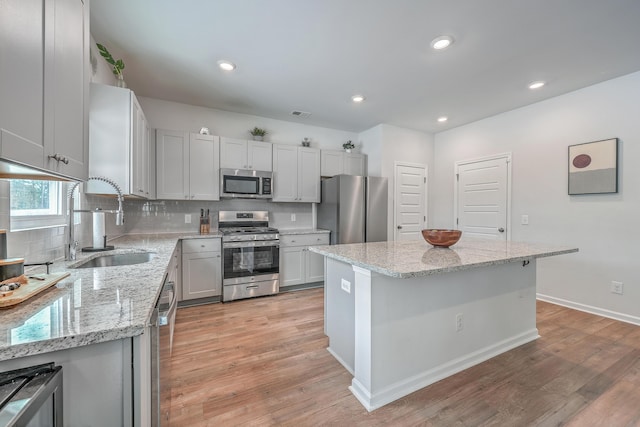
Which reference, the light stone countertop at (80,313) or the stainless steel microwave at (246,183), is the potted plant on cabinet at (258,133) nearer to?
the stainless steel microwave at (246,183)

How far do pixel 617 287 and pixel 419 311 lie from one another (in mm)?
2829

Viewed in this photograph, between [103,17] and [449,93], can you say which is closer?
[103,17]

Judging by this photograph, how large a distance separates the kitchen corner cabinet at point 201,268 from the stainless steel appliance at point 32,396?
105 inches

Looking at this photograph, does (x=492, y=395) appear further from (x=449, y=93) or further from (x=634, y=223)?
(x=449, y=93)

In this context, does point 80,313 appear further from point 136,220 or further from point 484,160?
point 484,160

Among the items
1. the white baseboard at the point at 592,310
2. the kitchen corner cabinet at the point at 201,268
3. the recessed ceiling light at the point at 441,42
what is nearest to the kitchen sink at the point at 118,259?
the kitchen corner cabinet at the point at 201,268

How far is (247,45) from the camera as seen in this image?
2.35m

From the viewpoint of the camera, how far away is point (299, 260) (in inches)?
152

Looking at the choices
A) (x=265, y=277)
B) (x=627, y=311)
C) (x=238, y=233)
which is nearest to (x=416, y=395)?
(x=265, y=277)

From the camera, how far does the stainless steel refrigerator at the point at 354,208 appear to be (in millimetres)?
3930

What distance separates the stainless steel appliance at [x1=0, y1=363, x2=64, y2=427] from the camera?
20.5 inches

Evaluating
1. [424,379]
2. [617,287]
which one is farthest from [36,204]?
[617,287]

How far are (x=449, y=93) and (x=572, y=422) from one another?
325cm

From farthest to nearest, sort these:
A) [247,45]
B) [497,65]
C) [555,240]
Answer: [555,240]
[497,65]
[247,45]
